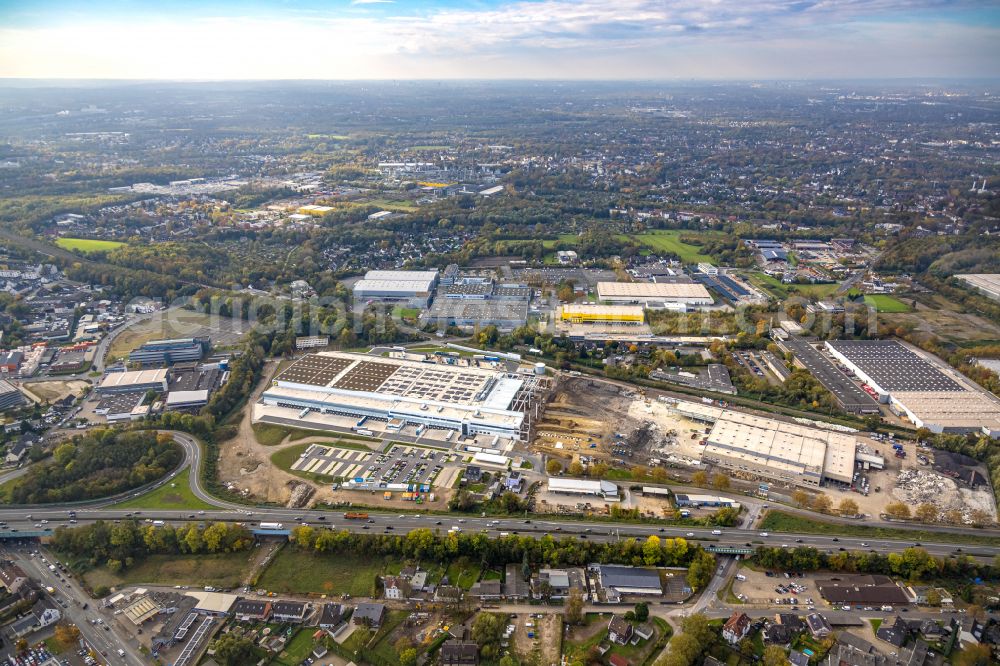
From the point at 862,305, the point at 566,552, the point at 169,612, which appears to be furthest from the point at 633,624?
the point at 862,305

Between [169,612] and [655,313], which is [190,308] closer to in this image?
[169,612]

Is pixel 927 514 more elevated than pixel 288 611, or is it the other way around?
pixel 927 514

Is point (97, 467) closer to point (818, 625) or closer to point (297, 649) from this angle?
point (297, 649)

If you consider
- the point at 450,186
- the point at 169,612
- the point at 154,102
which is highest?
the point at 154,102

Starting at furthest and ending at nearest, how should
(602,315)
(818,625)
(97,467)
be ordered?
(602,315), (97,467), (818,625)

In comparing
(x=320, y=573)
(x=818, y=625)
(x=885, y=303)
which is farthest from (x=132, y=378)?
(x=885, y=303)
